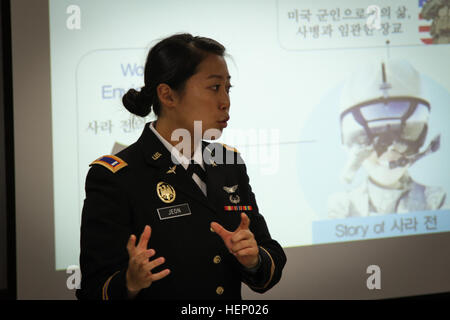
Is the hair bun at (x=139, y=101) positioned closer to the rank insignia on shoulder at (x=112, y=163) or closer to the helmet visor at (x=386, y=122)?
the rank insignia on shoulder at (x=112, y=163)

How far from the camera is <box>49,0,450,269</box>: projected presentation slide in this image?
2.46 metres

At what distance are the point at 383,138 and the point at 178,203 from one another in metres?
2.00

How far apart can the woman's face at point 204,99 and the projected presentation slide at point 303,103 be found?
127 cm

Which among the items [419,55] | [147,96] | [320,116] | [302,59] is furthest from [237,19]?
[147,96]

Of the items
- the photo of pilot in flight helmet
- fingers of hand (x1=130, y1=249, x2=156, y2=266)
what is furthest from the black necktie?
the photo of pilot in flight helmet

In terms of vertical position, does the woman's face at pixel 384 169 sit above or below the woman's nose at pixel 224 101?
below

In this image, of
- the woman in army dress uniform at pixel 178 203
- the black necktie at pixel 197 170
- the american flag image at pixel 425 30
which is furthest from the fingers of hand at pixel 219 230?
the american flag image at pixel 425 30

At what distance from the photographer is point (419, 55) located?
301cm

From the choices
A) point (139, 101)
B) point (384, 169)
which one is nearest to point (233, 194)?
point (139, 101)

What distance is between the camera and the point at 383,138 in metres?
2.92

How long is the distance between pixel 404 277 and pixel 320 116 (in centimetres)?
118

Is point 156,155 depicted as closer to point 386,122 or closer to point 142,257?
point 142,257

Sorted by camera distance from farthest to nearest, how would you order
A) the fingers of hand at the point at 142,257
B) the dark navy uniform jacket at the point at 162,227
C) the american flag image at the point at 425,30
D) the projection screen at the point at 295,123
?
the american flag image at the point at 425,30, the projection screen at the point at 295,123, the dark navy uniform jacket at the point at 162,227, the fingers of hand at the point at 142,257

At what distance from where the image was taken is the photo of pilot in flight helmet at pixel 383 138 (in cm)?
287
